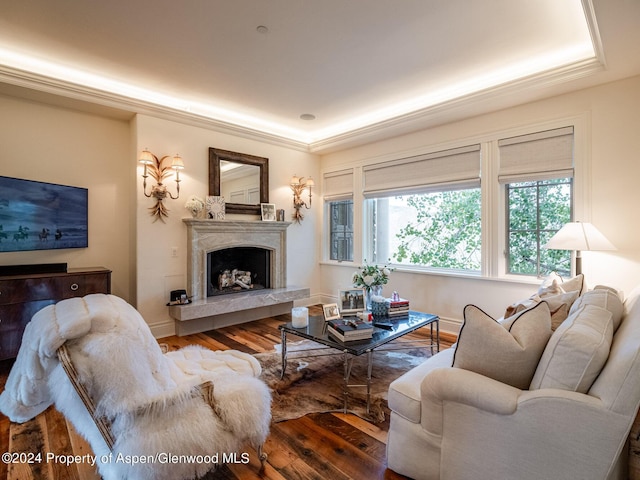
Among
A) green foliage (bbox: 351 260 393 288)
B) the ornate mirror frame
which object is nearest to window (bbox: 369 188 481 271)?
green foliage (bbox: 351 260 393 288)

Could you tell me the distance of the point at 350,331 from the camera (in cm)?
235

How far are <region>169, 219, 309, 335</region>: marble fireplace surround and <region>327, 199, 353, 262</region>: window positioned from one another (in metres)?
0.93

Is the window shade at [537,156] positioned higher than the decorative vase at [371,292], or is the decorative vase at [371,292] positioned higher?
the window shade at [537,156]

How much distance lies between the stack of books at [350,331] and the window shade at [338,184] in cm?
296

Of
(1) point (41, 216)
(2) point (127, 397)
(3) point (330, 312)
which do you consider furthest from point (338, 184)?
(2) point (127, 397)

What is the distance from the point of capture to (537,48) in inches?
110

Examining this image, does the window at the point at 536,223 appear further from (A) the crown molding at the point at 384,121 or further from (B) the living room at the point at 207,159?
(A) the crown molding at the point at 384,121

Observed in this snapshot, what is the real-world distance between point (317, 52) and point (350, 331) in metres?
2.38

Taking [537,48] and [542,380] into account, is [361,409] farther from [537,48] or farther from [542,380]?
[537,48]

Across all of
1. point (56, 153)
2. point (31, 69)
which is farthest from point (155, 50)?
point (56, 153)

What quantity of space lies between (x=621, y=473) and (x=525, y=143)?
9.87 feet

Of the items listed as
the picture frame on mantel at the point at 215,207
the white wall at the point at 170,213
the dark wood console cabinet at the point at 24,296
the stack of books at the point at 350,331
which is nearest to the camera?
the stack of books at the point at 350,331

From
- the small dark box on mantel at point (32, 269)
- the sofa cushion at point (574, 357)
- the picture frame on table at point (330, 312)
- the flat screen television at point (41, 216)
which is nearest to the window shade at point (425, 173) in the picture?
the picture frame on table at point (330, 312)

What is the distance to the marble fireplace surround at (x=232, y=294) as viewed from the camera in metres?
3.92
